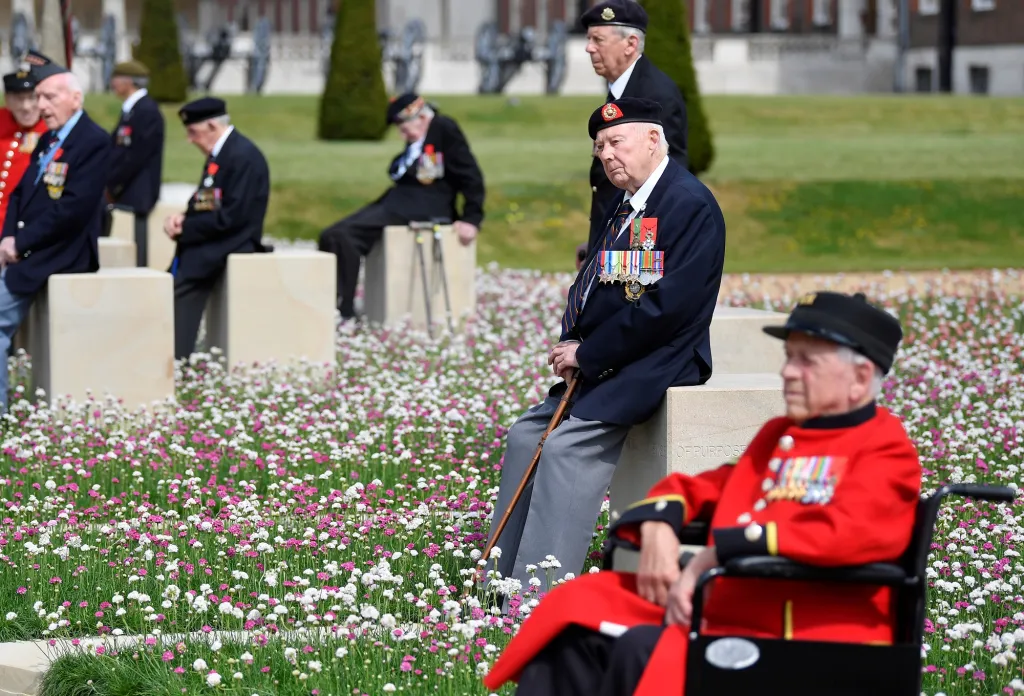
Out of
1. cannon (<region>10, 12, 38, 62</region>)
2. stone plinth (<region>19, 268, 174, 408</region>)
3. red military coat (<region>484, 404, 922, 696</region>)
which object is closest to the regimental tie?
red military coat (<region>484, 404, 922, 696</region>)

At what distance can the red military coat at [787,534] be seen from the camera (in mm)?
3779

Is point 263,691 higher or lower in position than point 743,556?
lower

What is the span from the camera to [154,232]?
14.6 metres

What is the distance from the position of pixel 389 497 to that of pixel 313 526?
0.67 meters

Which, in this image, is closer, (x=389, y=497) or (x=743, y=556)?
(x=743, y=556)

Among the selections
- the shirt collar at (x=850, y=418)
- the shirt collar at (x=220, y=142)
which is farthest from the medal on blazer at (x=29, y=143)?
the shirt collar at (x=850, y=418)

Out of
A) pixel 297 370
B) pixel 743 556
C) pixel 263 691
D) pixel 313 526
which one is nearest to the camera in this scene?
pixel 743 556

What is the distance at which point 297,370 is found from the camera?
10.7m

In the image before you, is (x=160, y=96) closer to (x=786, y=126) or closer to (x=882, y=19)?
(x=786, y=126)

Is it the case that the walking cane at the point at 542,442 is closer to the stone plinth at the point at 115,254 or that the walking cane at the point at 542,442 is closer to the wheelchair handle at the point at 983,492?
the wheelchair handle at the point at 983,492

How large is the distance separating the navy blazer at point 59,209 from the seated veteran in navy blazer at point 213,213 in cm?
148

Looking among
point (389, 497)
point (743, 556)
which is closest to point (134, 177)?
point (389, 497)

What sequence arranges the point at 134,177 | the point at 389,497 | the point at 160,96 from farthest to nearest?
the point at 160,96
the point at 134,177
the point at 389,497

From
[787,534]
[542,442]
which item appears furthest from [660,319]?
[787,534]
